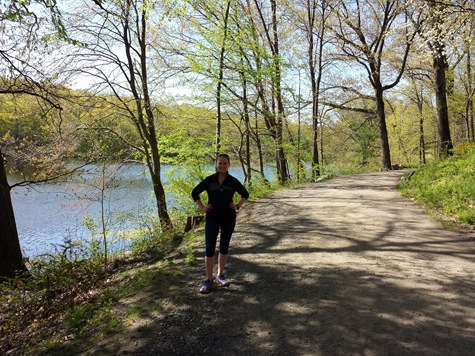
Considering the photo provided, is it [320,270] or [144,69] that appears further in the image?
[144,69]

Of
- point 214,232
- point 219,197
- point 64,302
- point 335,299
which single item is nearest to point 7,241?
point 64,302

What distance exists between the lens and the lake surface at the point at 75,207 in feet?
33.6

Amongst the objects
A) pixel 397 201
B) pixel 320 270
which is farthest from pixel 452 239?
pixel 397 201

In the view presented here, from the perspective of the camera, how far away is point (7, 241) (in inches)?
256

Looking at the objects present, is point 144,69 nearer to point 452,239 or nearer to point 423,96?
point 452,239

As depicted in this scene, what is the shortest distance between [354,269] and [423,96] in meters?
34.3

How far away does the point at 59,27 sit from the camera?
4797mm

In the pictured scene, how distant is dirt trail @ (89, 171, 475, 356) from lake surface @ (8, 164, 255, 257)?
5923 mm

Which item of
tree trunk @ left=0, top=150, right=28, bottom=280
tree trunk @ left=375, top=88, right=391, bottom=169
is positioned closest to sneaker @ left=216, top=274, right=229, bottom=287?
tree trunk @ left=0, top=150, right=28, bottom=280

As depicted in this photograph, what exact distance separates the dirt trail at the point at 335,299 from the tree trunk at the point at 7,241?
4.08 metres

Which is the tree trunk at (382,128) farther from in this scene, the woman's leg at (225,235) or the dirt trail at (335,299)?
the woman's leg at (225,235)

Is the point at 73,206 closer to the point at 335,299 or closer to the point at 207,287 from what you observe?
the point at 207,287

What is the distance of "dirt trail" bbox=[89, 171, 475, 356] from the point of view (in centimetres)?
284

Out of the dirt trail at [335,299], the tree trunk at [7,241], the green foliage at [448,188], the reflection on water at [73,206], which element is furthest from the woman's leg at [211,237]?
the reflection on water at [73,206]
